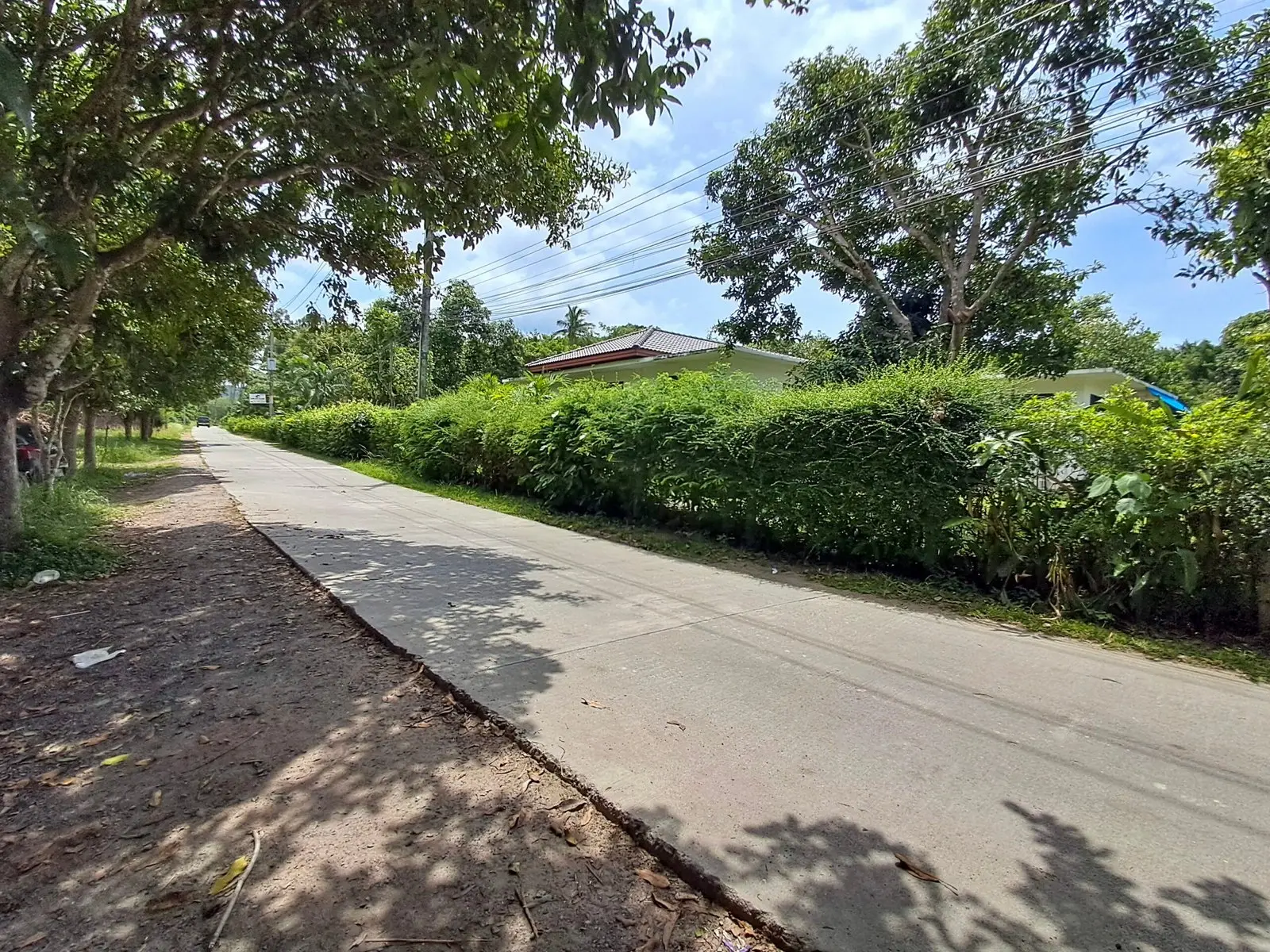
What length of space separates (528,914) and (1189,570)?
466 centimetres

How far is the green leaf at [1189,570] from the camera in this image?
4.04 metres

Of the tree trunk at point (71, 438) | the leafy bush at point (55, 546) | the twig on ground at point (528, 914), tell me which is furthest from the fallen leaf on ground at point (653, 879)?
the tree trunk at point (71, 438)

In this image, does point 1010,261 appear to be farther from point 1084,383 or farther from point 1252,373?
point 1252,373

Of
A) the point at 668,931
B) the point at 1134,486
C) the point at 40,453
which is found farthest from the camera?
the point at 40,453

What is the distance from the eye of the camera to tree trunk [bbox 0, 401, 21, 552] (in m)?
5.51

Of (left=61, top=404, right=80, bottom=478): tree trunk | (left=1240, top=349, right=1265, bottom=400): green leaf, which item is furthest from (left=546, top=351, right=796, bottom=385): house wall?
(left=1240, top=349, right=1265, bottom=400): green leaf

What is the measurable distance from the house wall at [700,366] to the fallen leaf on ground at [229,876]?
13947mm

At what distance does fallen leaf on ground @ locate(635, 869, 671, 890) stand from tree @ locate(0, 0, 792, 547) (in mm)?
3215

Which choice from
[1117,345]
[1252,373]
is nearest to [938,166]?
[1252,373]

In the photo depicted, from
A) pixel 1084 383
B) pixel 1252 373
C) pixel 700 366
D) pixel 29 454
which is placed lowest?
pixel 29 454

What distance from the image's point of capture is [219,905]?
178cm

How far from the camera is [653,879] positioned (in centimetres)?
196

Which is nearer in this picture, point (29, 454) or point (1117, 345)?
point (29, 454)

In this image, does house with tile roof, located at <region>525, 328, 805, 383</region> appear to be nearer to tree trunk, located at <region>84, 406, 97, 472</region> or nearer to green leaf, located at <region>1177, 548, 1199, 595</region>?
green leaf, located at <region>1177, 548, 1199, 595</region>
